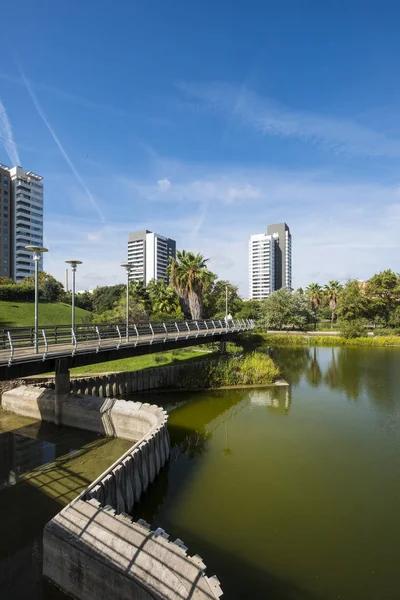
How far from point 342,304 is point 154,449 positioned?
63.4 m

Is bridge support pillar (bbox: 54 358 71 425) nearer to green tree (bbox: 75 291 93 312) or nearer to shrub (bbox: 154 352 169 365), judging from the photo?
shrub (bbox: 154 352 169 365)

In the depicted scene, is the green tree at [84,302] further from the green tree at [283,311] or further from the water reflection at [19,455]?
the water reflection at [19,455]

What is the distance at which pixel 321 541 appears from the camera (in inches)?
390

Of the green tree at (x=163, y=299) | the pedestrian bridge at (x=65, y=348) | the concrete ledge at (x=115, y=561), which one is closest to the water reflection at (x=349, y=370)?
the pedestrian bridge at (x=65, y=348)

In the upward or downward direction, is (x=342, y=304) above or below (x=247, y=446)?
above

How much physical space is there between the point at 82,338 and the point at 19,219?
12628 centimetres

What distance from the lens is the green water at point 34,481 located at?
8.11 m

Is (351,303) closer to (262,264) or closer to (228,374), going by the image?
(228,374)

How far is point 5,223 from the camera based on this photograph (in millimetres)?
125250

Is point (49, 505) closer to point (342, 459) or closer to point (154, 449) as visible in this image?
point (154, 449)

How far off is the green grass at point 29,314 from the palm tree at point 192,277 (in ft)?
70.7

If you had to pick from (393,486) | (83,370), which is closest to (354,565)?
(393,486)

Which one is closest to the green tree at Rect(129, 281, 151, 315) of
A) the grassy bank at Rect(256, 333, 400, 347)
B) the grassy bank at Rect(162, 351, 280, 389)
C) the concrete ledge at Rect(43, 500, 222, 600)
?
the grassy bank at Rect(162, 351, 280, 389)

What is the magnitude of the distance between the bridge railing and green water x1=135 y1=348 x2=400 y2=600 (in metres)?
5.37
